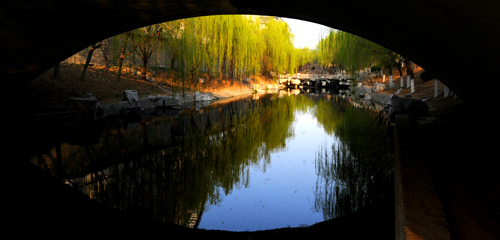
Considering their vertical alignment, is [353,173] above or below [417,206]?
below

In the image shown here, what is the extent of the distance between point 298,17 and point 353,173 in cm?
359

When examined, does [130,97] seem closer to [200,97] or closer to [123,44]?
[123,44]

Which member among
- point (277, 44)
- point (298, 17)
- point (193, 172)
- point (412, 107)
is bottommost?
point (193, 172)

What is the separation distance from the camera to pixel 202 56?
1688cm

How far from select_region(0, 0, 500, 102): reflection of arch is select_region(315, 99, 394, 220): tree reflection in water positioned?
2123 millimetres

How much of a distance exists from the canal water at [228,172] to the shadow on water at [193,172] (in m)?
0.02

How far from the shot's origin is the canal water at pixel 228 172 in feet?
12.1

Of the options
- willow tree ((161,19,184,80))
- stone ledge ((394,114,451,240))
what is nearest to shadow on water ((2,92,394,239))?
stone ledge ((394,114,451,240))

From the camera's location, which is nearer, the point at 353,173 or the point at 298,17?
the point at 353,173

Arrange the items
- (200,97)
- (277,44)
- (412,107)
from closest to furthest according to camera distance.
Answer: (412,107), (200,97), (277,44)

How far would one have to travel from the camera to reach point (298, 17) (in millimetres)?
6527

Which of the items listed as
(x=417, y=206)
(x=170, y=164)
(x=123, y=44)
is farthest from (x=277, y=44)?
(x=417, y=206)

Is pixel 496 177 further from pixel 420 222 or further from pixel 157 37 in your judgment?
pixel 157 37

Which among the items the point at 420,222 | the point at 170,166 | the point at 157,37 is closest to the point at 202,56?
the point at 157,37
